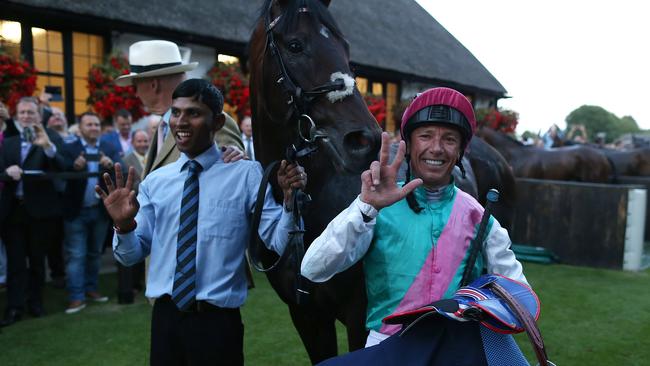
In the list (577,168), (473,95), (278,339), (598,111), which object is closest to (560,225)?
(577,168)

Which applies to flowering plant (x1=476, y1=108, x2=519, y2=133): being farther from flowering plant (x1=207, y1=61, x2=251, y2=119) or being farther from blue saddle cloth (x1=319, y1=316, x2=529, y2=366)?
blue saddle cloth (x1=319, y1=316, x2=529, y2=366)

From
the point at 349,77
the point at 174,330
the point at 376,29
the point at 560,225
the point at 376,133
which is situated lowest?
the point at 560,225

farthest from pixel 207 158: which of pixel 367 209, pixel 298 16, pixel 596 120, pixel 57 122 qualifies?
pixel 596 120

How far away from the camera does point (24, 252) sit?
197 inches

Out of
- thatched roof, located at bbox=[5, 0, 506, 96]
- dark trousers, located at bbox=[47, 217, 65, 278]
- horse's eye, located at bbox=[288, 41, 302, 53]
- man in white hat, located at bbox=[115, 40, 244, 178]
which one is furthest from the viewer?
thatched roof, located at bbox=[5, 0, 506, 96]

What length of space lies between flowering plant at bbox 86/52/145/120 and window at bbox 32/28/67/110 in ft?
2.67

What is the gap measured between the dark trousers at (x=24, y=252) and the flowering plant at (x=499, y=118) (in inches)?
640

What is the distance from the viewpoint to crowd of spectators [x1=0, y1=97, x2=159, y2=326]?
16.2 feet

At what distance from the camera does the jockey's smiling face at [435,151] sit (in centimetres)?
170

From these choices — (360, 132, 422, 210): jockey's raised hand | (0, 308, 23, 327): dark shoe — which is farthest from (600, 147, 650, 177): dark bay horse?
(360, 132, 422, 210): jockey's raised hand

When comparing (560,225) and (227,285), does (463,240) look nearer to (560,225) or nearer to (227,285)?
(227,285)

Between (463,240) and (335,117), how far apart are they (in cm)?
76

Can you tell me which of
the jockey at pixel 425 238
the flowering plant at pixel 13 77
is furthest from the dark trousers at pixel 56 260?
the jockey at pixel 425 238

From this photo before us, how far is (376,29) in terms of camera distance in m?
18.4
